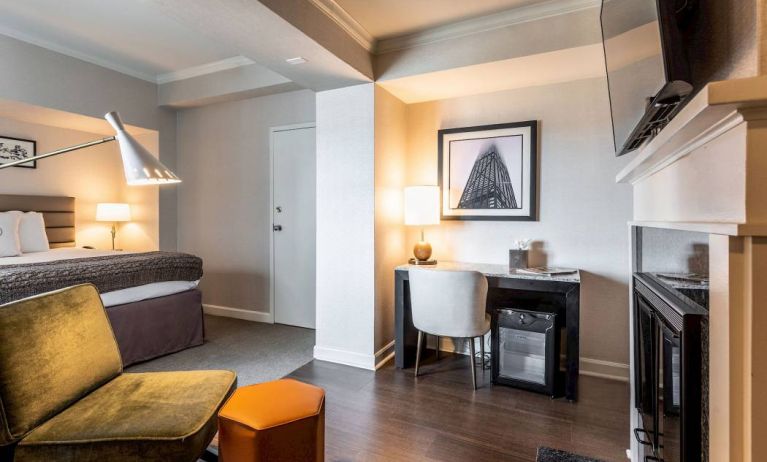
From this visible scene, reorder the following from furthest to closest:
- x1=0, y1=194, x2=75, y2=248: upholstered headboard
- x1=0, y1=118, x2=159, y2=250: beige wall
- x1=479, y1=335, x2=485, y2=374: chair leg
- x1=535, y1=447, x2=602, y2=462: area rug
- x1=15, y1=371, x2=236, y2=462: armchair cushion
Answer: x1=0, y1=118, x2=159, y2=250: beige wall
x1=0, y1=194, x2=75, y2=248: upholstered headboard
x1=479, y1=335, x2=485, y2=374: chair leg
x1=535, y1=447, x2=602, y2=462: area rug
x1=15, y1=371, x2=236, y2=462: armchair cushion

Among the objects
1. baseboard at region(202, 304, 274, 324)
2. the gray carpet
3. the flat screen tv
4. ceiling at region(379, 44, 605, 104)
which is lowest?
the gray carpet

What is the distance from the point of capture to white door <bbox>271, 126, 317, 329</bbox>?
383 cm

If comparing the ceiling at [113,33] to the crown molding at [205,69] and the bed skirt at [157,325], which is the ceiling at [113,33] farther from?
the bed skirt at [157,325]

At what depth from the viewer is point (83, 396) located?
1.51 meters

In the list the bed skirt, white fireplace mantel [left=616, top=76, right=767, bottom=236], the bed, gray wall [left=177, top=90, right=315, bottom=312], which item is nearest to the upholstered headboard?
the bed

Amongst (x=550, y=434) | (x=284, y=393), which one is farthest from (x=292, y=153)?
(x=550, y=434)

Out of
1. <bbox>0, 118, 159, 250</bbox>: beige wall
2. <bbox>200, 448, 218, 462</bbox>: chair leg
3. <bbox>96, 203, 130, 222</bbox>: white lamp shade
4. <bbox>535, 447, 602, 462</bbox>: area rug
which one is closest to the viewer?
<bbox>200, 448, 218, 462</bbox>: chair leg

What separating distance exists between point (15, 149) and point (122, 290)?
7.86 feet

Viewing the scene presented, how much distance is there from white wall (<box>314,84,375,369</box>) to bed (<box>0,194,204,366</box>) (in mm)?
1188

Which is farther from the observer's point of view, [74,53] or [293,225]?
[293,225]

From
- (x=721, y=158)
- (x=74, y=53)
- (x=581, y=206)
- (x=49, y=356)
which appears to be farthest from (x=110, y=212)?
(x=721, y=158)

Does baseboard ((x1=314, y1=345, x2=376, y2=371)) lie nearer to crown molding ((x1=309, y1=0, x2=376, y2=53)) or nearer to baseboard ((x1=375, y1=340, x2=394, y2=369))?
baseboard ((x1=375, y1=340, x2=394, y2=369))

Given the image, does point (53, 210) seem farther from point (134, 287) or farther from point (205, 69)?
point (205, 69)

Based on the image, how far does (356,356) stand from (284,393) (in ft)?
4.84
